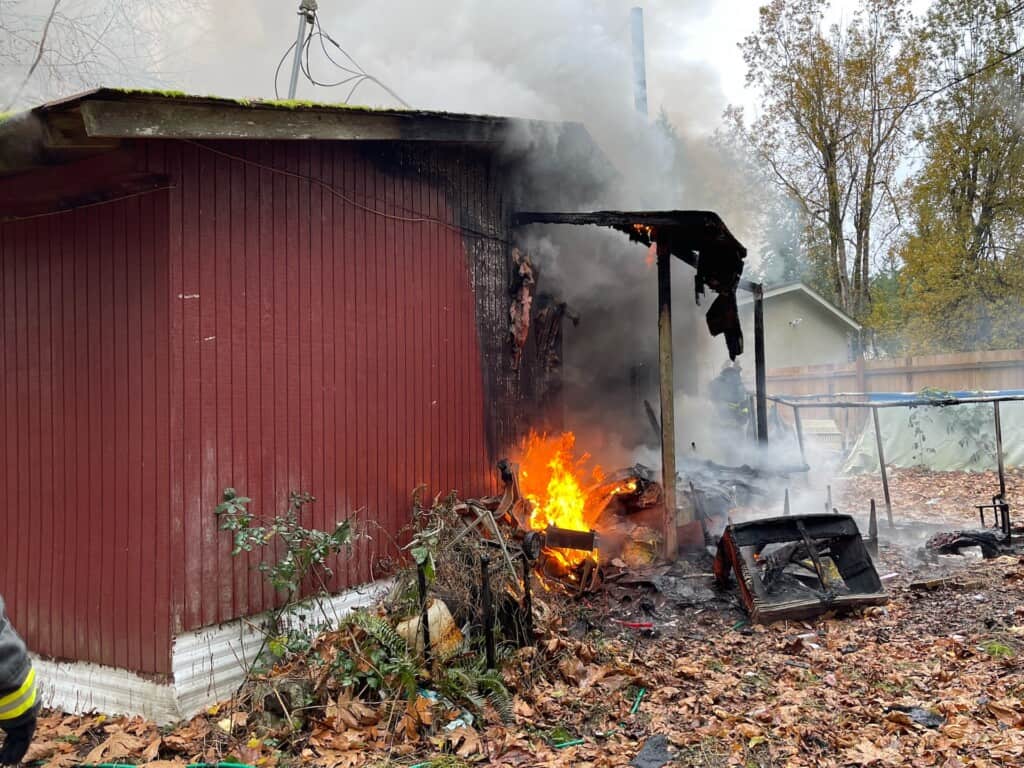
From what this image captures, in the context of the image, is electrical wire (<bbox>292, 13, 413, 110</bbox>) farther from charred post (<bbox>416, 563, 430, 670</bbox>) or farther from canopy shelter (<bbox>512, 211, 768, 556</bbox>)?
charred post (<bbox>416, 563, 430, 670</bbox>)

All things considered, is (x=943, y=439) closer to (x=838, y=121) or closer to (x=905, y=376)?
(x=905, y=376)

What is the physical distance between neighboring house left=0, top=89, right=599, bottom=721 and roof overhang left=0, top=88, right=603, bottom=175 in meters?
0.02

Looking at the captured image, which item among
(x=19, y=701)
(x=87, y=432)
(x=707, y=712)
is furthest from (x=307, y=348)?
(x=707, y=712)

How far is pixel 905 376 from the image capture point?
19156mm

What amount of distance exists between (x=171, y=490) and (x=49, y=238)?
245 centimetres

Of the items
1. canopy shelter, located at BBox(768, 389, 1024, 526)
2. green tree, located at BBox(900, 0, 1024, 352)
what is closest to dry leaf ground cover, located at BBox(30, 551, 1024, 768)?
canopy shelter, located at BBox(768, 389, 1024, 526)

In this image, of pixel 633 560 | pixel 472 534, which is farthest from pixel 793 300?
pixel 472 534

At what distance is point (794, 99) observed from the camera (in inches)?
1092

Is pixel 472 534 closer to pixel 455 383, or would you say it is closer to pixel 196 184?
pixel 455 383

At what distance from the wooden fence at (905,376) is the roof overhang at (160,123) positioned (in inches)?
626

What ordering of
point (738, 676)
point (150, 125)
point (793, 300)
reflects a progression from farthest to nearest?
1. point (793, 300)
2. point (738, 676)
3. point (150, 125)

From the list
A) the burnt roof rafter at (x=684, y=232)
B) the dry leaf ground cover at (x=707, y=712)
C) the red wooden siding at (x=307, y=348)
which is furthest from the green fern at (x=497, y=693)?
the burnt roof rafter at (x=684, y=232)

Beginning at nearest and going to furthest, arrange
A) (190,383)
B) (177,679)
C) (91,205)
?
1. (177,679)
2. (190,383)
3. (91,205)

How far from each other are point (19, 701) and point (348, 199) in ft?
16.6
